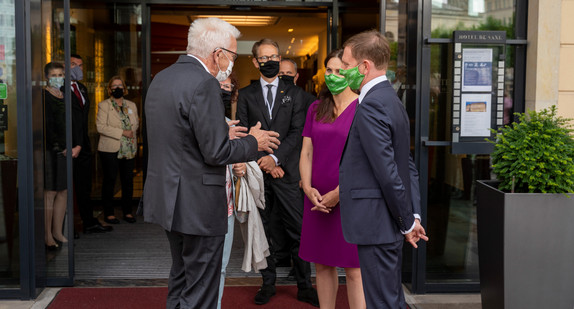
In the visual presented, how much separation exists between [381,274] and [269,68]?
212 centimetres

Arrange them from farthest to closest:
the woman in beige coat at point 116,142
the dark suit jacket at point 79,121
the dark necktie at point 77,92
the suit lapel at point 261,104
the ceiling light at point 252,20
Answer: the ceiling light at point 252,20, the woman in beige coat at point 116,142, the dark necktie at point 77,92, the dark suit jacket at point 79,121, the suit lapel at point 261,104

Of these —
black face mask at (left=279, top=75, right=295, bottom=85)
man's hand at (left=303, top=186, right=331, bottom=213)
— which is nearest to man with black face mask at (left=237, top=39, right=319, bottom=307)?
black face mask at (left=279, top=75, right=295, bottom=85)

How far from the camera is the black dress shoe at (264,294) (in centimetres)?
426

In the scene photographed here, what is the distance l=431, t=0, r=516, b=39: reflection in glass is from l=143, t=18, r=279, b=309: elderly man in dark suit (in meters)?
2.08

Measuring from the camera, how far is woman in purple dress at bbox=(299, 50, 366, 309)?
11.0ft

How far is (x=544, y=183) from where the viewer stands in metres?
3.03

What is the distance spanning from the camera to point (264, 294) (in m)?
4.31

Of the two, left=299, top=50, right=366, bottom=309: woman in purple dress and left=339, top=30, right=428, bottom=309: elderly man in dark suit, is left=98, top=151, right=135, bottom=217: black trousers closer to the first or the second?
left=299, top=50, right=366, bottom=309: woman in purple dress

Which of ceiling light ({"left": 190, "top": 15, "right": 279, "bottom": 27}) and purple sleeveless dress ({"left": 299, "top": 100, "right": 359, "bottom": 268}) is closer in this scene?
purple sleeveless dress ({"left": 299, "top": 100, "right": 359, "bottom": 268})

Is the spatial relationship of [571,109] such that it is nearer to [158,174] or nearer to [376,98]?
[376,98]

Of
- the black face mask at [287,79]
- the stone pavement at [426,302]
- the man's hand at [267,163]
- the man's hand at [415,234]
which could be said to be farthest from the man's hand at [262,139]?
the stone pavement at [426,302]

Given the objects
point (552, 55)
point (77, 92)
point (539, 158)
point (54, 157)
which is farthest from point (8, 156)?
point (552, 55)

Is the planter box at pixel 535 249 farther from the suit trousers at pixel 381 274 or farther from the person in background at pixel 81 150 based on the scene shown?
the person in background at pixel 81 150

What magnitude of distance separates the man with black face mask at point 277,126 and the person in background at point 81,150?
2.41 metres
